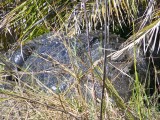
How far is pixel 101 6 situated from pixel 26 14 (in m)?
1.23

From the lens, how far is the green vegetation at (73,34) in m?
2.50

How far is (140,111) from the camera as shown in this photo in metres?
2.46

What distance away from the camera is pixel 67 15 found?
650 centimetres

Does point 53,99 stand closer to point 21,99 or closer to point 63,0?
point 21,99

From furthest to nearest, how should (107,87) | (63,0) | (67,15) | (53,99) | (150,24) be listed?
(63,0), (67,15), (150,24), (53,99), (107,87)

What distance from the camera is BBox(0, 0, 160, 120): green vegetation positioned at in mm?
2504

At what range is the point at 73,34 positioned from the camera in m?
5.98

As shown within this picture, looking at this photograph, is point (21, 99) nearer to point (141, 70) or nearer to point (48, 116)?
point (48, 116)

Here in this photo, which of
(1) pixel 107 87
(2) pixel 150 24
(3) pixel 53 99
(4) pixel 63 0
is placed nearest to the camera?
(1) pixel 107 87

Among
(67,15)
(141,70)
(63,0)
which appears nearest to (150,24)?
(141,70)

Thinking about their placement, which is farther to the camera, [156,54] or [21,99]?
[156,54]

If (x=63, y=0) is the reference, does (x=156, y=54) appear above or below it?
below

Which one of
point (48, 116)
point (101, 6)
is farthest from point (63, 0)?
point (48, 116)

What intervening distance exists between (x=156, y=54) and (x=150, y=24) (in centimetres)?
75
